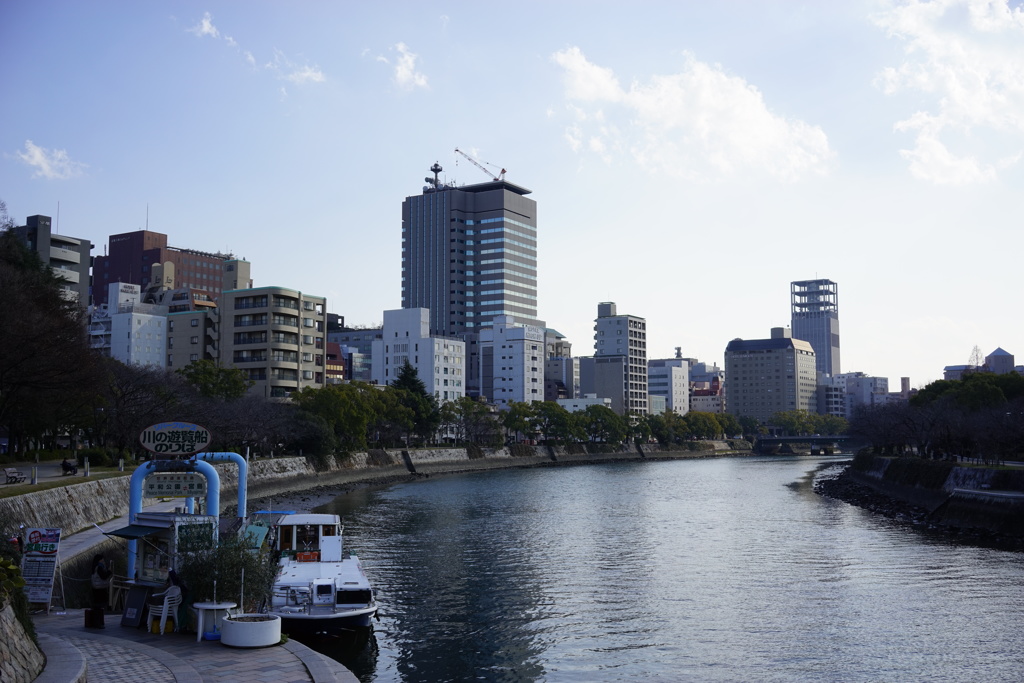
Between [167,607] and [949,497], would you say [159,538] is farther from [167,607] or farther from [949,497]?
[949,497]

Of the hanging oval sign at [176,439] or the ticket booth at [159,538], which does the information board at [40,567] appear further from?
the hanging oval sign at [176,439]

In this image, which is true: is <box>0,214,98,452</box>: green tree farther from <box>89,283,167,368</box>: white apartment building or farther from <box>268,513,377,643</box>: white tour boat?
<box>89,283,167,368</box>: white apartment building

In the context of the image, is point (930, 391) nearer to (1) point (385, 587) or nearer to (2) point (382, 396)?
(2) point (382, 396)

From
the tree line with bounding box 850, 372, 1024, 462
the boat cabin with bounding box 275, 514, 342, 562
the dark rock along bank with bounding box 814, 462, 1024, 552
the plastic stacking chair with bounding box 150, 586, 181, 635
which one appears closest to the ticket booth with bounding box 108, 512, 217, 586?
the plastic stacking chair with bounding box 150, 586, 181, 635

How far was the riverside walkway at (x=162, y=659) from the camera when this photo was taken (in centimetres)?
1777

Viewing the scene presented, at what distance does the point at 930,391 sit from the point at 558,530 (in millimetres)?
81648

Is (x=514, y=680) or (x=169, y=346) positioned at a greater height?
(x=169, y=346)

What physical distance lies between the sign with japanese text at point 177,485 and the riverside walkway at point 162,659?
25.1 feet

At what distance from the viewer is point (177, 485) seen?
3158cm

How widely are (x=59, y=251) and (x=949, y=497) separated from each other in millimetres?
120950

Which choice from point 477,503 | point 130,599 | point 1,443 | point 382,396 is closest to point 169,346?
point 382,396

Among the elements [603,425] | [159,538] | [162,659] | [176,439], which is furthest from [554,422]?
[162,659]

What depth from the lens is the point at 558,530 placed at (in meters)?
62.4

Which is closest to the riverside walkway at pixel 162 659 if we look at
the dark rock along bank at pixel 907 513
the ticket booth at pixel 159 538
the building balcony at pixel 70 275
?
the ticket booth at pixel 159 538
